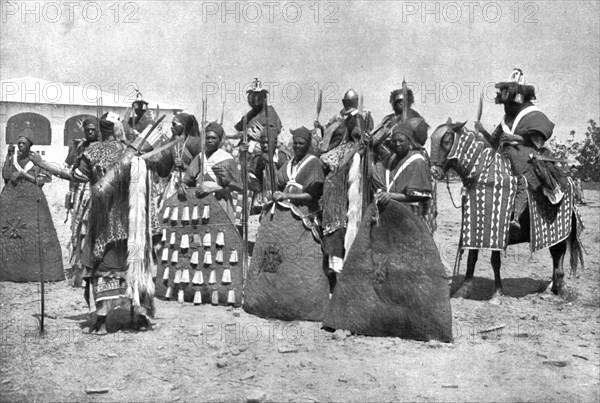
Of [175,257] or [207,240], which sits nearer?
[207,240]

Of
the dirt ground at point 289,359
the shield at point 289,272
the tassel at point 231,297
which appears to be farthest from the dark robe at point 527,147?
the tassel at point 231,297

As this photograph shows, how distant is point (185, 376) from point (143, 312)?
49.8 inches

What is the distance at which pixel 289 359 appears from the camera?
21.2 ft

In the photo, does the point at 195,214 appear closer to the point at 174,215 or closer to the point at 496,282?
the point at 174,215

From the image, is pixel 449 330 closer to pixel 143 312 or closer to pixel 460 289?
pixel 460 289

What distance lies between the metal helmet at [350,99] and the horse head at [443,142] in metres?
1.25

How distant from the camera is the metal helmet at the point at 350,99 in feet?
30.9

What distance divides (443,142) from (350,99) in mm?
1426

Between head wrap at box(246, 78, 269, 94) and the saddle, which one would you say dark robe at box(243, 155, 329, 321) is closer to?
the saddle

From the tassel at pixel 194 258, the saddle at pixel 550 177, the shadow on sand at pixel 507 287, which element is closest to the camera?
the tassel at pixel 194 258

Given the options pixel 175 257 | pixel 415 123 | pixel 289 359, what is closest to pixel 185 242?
pixel 175 257

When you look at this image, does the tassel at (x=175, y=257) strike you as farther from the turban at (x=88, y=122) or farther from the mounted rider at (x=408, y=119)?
the mounted rider at (x=408, y=119)

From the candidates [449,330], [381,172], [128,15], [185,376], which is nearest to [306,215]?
[381,172]

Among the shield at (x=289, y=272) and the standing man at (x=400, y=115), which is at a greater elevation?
the standing man at (x=400, y=115)
